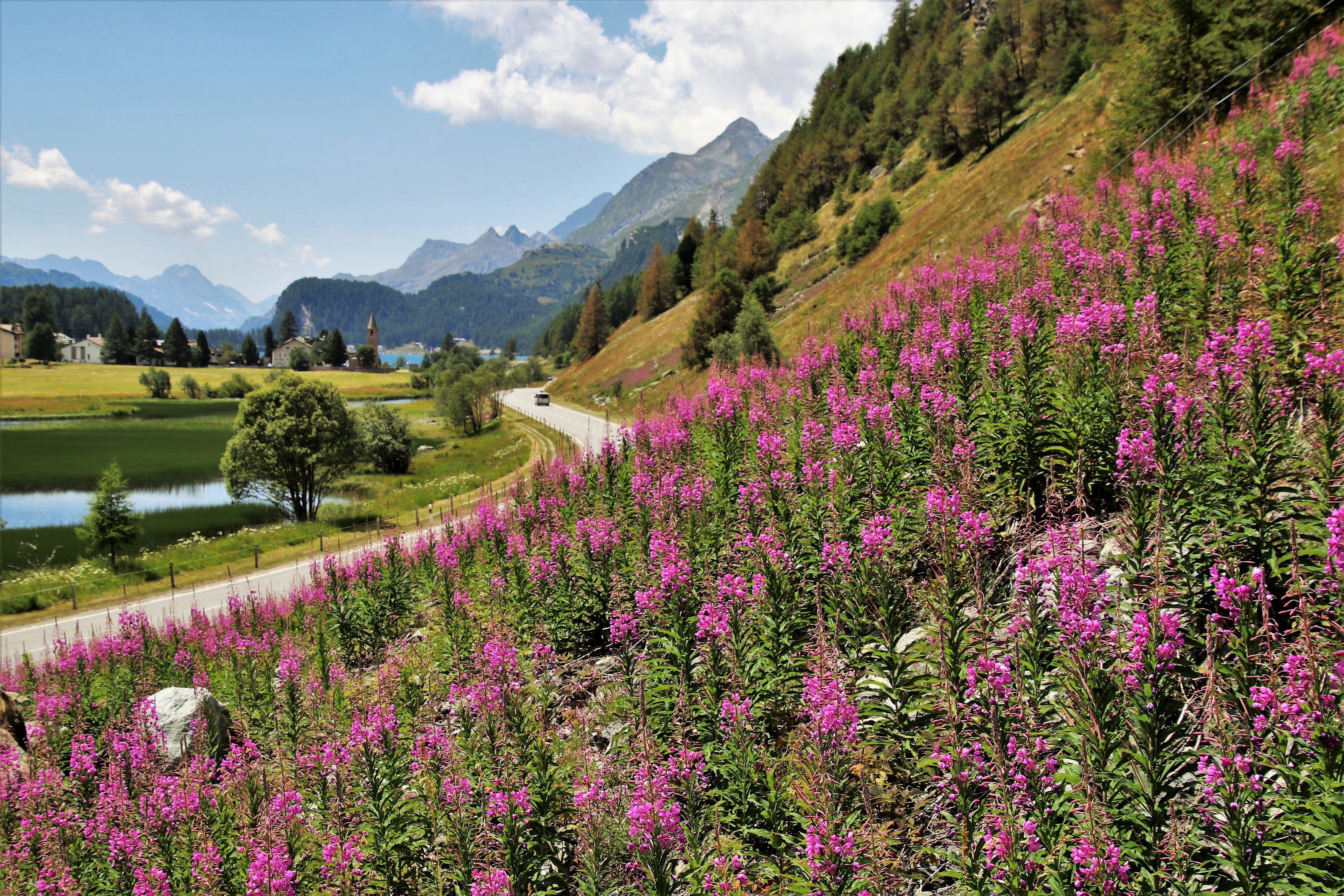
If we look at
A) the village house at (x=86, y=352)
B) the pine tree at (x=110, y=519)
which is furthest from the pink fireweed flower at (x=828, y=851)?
the village house at (x=86, y=352)

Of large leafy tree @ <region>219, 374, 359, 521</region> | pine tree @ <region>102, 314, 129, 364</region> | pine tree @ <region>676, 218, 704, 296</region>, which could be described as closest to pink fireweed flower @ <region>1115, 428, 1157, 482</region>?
large leafy tree @ <region>219, 374, 359, 521</region>

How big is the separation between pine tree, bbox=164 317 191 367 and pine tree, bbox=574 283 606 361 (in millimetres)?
150892

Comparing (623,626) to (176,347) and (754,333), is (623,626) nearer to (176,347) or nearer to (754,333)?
(754,333)

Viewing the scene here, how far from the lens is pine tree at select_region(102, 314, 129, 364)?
178m

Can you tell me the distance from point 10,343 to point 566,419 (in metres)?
179

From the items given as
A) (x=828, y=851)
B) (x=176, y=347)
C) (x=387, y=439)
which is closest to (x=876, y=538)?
(x=828, y=851)

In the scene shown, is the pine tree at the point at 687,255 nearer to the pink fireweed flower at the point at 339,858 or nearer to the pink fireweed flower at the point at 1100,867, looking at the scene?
the pink fireweed flower at the point at 339,858

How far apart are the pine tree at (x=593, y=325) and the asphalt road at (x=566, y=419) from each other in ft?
52.1

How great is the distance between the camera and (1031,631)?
408cm

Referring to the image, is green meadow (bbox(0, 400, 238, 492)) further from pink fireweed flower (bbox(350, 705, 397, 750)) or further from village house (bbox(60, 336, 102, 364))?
village house (bbox(60, 336, 102, 364))

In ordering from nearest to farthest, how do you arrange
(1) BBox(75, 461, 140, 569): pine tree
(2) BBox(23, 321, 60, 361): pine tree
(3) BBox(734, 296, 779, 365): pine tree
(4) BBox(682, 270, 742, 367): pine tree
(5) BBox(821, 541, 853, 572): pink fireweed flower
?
(5) BBox(821, 541, 853, 572): pink fireweed flower, (3) BBox(734, 296, 779, 365): pine tree, (1) BBox(75, 461, 140, 569): pine tree, (4) BBox(682, 270, 742, 367): pine tree, (2) BBox(23, 321, 60, 361): pine tree

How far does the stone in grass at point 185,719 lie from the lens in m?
9.66

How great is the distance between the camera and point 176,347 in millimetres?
186125

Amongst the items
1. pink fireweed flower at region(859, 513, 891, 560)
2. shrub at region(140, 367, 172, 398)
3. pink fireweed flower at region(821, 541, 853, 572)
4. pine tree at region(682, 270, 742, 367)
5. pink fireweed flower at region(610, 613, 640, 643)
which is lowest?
pink fireweed flower at region(610, 613, 640, 643)
